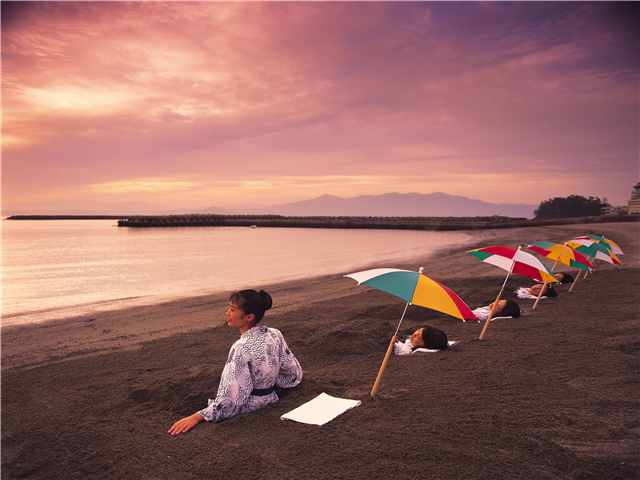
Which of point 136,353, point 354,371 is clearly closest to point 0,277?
point 136,353

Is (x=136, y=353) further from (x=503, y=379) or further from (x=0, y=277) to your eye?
(x=0, y=277)

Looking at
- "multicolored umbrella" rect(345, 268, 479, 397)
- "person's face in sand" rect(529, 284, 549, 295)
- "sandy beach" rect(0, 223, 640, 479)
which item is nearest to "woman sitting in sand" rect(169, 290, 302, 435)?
"sandy beach" rect(0, 223, 640, 479)

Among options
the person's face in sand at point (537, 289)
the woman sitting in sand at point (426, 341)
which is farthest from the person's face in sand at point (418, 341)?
the person's face in sand at point (537, 289)

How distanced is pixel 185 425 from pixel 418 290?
9.92 feet

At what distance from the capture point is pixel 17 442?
4414 mm

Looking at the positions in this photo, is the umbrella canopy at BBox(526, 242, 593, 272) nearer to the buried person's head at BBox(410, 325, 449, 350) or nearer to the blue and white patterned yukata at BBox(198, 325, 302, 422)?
the buried person's head at BBox(410, 325, 449, 350)

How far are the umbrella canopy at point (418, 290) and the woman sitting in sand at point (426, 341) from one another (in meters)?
2.13

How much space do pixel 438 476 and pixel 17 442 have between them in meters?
4.64

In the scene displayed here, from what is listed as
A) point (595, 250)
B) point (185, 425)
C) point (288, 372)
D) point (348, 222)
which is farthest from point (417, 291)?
point (348, 222)

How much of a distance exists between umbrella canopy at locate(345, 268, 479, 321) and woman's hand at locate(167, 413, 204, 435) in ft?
7.91

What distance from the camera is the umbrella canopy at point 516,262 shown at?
711cm

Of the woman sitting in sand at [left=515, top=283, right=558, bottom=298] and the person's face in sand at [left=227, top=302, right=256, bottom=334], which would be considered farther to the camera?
the woman sitting in sand at [left=515, top=283, right=558, bottom=298]

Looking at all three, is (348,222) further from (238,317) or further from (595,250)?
(238,317)

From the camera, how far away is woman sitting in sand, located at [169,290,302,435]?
4312 millimetres
